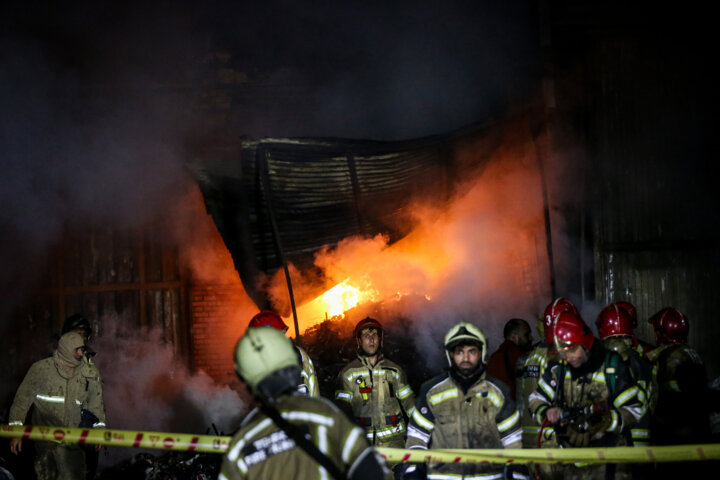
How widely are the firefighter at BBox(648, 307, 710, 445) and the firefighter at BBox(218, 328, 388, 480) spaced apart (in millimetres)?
3808

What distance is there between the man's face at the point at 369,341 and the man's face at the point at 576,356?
208cm

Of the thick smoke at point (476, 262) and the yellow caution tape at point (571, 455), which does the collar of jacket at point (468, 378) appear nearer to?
the yellow caution tape at point (571, 455)

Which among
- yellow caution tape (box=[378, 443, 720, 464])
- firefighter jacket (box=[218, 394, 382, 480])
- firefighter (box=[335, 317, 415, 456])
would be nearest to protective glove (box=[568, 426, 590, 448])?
yellow caution tape (box=[378, 443, 720, 464])

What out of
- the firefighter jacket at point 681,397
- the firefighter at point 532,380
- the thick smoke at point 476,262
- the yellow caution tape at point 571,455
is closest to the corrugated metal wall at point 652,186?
the thick smoke at point 476,262

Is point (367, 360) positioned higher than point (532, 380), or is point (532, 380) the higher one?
point (367, 360)

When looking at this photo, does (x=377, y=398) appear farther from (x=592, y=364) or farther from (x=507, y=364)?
(x=592, y=364)

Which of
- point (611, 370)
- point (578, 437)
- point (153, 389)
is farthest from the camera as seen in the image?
point (153, 389)

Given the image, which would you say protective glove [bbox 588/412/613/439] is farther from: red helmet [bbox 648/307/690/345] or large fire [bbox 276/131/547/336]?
large fire [bbox 276/131/547/336]

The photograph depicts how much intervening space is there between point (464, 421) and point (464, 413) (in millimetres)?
51

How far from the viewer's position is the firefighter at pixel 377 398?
5.90m

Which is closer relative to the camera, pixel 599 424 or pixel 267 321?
pixel 599 424

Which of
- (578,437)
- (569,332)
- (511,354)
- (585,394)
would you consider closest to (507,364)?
(511,354)

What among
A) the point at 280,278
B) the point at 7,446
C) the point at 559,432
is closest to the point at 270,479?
the point at 559,432

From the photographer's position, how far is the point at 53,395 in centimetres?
608
